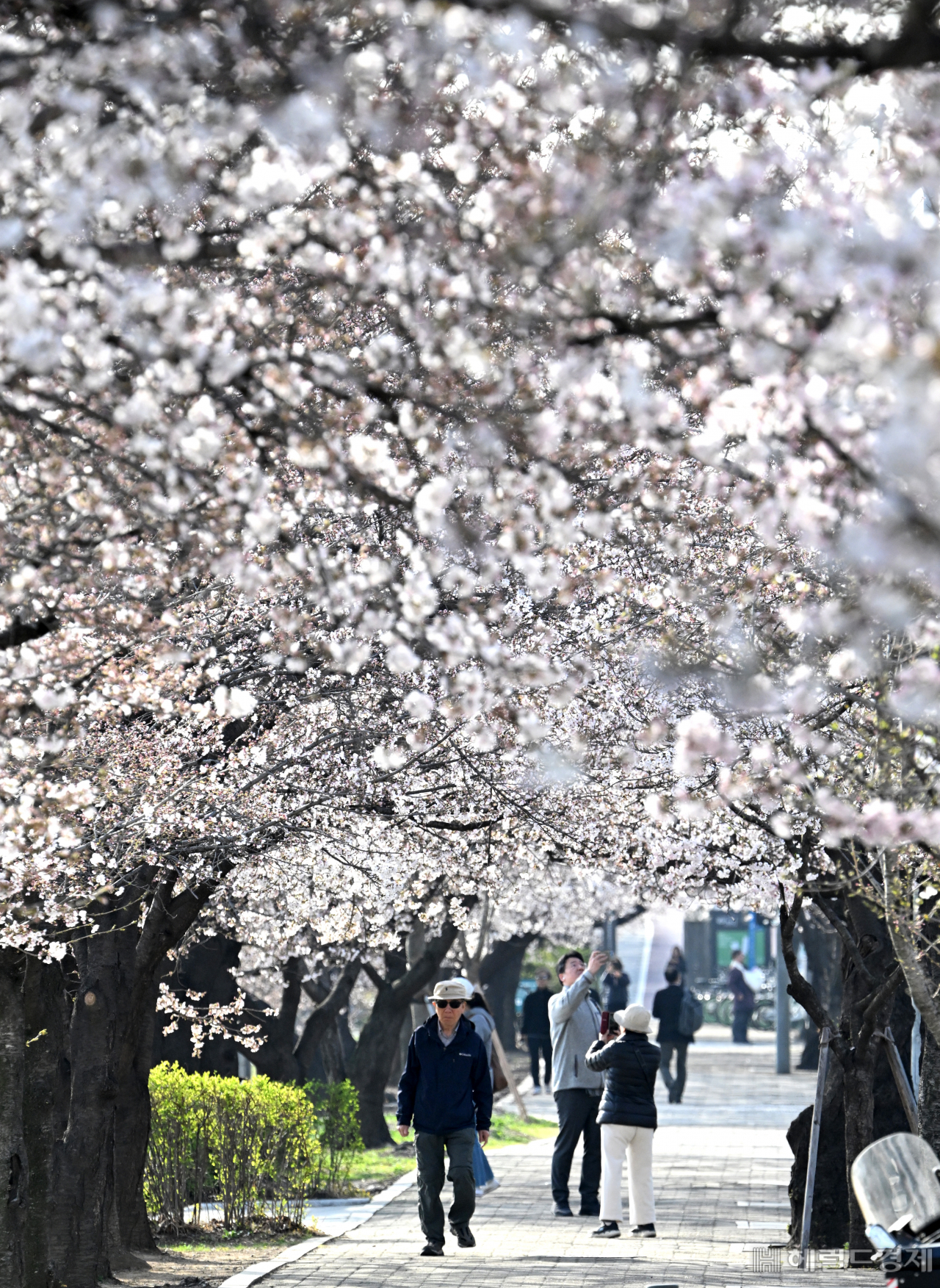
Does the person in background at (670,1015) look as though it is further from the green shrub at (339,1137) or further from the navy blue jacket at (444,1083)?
the navy blue jacket at (444,1083)

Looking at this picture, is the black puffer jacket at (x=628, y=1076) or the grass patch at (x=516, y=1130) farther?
the grass patch at (x=516, y=1130)

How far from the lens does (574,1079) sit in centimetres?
1445

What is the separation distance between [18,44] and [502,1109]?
2473 cm

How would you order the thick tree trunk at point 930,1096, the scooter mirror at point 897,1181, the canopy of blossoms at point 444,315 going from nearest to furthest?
1. the canopy of blossoms at point 444,315
2. the scooter mirror at point 897,1181
3. the thick tree trunk at point 930,1096

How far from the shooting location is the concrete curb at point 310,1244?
10859mm

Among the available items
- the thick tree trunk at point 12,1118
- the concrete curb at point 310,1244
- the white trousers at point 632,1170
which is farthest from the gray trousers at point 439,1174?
the thick tree trunk at point 12,1118

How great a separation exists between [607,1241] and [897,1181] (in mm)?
6955

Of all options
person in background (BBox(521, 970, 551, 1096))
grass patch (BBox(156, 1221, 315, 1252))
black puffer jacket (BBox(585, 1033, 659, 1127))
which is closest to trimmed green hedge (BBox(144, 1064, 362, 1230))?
grass patch (BBox(156, 1221, 315, 1252))

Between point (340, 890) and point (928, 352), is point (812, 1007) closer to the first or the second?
point (340, 890)

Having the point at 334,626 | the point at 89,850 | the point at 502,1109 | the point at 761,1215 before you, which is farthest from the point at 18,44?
the point at 502,1109

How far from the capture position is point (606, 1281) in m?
10.6

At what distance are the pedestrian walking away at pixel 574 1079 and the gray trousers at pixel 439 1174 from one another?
2519mm

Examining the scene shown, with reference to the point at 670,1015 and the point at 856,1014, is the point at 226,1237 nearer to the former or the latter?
the point at 856,1014

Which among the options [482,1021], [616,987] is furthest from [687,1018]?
[482,1021]
